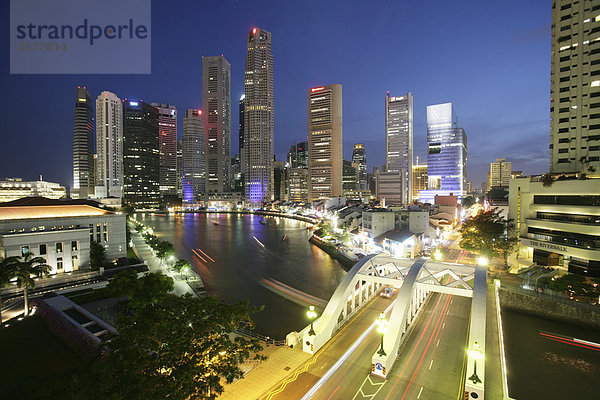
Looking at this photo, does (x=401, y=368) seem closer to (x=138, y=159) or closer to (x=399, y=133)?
(x=399, y=133)

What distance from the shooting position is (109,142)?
551 feet

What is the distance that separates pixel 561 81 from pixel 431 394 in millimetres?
52934

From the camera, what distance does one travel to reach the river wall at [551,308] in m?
24.4

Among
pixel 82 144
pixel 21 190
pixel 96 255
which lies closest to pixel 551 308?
pixel 96 255

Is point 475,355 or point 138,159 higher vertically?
point 138,159

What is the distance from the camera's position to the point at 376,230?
5562 centimetres

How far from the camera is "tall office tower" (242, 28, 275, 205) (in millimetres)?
180875

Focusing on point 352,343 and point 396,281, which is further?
point 396,281

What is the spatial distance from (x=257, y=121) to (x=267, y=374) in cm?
17814

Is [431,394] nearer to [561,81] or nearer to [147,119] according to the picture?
[561,81]

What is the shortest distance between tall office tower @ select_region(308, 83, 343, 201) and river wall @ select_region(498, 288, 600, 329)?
134982 millimetres

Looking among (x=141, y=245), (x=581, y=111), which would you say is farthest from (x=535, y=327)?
(x=141, y=245)

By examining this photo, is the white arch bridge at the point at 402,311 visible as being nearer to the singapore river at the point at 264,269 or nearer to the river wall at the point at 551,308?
the singapore river at the point at 264,269

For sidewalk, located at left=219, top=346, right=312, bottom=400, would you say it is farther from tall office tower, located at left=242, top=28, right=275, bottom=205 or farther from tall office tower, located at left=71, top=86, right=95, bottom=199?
tall office tower, located at left=71, top=86, right=95, bottom=199
